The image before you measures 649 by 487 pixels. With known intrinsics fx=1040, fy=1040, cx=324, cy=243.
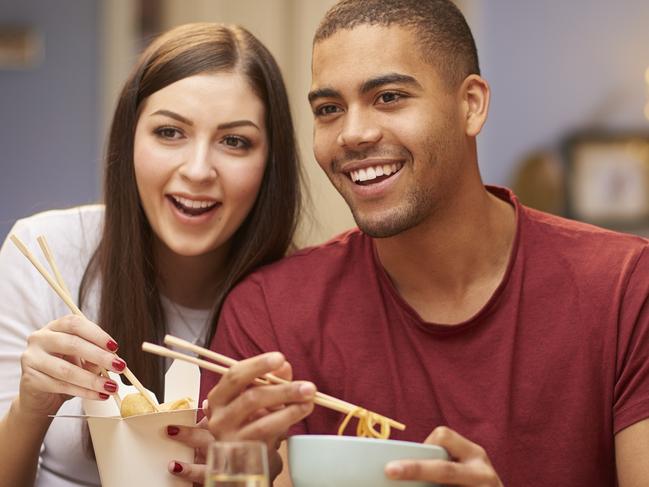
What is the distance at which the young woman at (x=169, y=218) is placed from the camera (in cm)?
189

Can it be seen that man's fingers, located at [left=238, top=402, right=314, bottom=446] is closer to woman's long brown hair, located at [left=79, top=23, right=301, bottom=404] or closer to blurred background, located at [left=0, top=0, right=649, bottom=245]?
woman's long brown hair, located at [left=79, top=23, right=301, bottom=404]

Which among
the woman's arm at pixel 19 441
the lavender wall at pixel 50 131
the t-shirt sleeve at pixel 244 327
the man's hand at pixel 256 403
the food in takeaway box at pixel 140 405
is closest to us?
the man's hand at pixel 256 403

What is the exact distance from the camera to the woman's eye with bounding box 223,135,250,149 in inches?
76.9

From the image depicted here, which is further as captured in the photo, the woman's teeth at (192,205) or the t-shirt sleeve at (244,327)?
the woman's teeth at (192,205)

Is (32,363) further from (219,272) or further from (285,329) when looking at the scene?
(219,272)

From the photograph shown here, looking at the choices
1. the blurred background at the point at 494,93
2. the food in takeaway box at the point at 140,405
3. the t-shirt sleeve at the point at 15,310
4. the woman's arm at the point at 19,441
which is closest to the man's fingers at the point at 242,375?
the food in takeaway box at the point at 140,405

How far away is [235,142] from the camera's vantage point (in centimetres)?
196

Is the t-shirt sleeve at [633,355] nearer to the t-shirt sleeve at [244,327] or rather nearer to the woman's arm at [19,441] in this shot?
the t-shirt sleeve at [244,327]

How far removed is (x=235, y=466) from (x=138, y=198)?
103 centimetres

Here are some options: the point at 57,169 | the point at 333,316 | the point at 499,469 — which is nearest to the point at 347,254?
the point at 333,316

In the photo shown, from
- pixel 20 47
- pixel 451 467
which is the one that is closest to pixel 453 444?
pixel 451 467

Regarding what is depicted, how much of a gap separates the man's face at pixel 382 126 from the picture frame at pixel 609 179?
7.60ft

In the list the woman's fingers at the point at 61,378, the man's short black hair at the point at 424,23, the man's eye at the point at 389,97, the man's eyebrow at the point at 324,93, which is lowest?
the woman's fingers at the point at 61,378

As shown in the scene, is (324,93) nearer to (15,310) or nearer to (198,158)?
(198,158)
